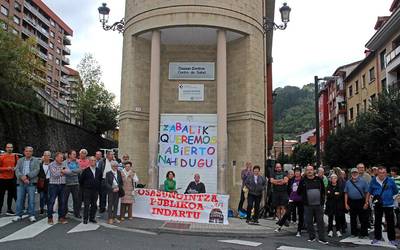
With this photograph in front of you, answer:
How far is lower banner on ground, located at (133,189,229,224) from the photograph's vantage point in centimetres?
1285

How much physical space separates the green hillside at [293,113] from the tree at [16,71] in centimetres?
8435

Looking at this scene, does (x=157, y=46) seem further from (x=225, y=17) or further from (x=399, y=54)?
(x=399, y=54)

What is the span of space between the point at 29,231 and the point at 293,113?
11295 cm

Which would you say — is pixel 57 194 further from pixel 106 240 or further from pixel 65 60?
pixel 65 60

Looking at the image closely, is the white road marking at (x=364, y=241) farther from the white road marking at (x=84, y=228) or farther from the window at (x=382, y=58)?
the window at (x=382, y=58)

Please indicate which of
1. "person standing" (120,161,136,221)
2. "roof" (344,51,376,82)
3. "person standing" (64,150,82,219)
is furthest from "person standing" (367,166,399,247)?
"roof" (344,51,376,82)

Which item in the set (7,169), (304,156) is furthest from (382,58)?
(7,169)

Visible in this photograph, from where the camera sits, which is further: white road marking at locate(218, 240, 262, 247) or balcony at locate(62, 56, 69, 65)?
balcony at locate(62, 56, 69, 65)

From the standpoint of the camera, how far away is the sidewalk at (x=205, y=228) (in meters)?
11.0

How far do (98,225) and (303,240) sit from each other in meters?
5.35

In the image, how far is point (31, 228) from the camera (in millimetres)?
10008

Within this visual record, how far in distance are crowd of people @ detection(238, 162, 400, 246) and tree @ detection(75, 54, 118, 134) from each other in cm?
4094

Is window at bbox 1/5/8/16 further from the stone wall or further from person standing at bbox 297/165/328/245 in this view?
person standing at bbox 297/165/328/245

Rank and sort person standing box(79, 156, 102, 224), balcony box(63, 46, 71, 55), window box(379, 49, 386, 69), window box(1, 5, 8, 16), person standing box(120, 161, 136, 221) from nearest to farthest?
person standing box(79, 156, 102, 224) → person standing box(120, 161, 136, 221) → window box(379, 49, 386, 69) → window box(1, 5, 8, 16) → balcony box(63, 46, 71, 55)
